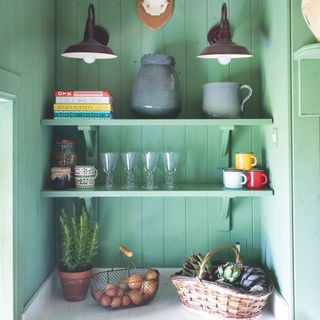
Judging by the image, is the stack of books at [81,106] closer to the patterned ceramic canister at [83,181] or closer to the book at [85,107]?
the book at [85,107]

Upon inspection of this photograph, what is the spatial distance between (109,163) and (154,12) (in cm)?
76

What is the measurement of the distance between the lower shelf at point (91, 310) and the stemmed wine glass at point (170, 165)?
0.51 metres

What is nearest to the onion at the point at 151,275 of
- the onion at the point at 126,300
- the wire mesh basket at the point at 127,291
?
the wire mesh basket at the point at 127,291

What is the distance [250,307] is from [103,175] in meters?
0.91

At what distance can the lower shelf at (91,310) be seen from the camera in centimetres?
171

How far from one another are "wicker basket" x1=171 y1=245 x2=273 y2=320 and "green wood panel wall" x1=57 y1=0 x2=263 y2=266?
15.0 inches

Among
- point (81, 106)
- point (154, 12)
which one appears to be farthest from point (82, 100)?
point (154, 12)

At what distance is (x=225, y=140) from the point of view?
197cm

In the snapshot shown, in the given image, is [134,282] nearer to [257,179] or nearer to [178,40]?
[257,179]

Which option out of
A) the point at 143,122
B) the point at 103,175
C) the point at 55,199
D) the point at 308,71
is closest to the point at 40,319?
the point at 55,199

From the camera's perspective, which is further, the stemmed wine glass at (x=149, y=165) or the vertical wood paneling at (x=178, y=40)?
the vertical wood paneling at (x=178, y=40)

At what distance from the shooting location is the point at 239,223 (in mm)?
2078

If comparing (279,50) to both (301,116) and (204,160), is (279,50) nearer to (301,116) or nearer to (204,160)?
(301,116)

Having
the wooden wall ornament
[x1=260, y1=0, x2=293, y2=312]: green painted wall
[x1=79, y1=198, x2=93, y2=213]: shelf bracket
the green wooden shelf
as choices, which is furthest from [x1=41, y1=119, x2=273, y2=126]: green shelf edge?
the wooden wall ornament
